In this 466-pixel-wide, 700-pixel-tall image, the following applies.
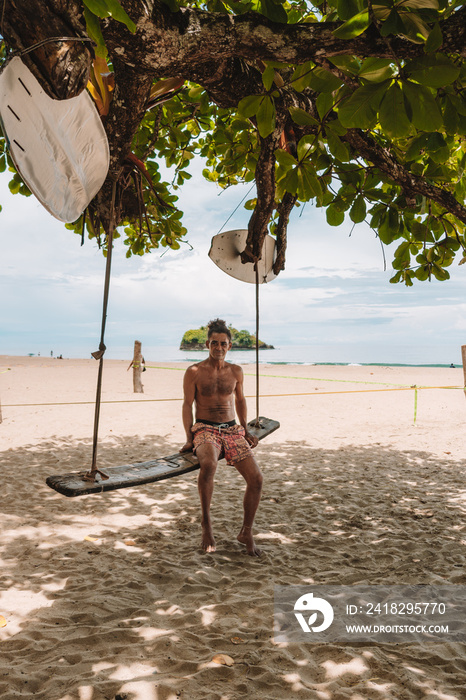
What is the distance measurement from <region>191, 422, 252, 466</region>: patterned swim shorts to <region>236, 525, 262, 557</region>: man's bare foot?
0.47m

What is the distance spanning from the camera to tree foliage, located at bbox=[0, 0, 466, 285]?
1.48 m

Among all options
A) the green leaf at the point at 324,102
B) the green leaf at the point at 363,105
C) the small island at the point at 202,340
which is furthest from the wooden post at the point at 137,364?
the small island at the point at 202,340

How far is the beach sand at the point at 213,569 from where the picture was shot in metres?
1.82

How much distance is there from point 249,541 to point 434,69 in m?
2.84

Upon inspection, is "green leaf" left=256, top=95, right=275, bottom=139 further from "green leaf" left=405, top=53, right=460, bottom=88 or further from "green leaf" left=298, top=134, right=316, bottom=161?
"green leaf" left=405, top=53, right=460, bottom=88

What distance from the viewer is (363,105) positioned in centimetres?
157

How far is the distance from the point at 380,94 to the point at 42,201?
1.33m

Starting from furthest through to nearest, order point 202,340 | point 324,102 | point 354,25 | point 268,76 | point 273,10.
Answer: point 202,340 < point 324,102 < point 268,76 < point 273,10 < point 354,25

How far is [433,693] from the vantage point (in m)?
1.74

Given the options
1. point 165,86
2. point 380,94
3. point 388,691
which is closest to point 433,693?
point 388,691

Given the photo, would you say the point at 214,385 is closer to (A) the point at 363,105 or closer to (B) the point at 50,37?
(A) the point at 363,105

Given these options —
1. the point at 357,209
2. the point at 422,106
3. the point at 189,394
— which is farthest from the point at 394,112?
the point at 189,394

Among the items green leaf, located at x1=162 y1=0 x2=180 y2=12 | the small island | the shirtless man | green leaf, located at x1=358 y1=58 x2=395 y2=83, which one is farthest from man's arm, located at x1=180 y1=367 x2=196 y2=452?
the small island

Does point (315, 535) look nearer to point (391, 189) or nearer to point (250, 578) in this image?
point (250, 578)
